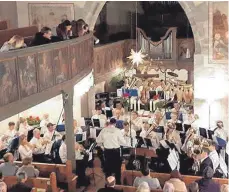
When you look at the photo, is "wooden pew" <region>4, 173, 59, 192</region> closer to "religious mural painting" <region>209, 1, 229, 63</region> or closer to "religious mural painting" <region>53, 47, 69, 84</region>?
"religious mural painting" <region>53, 47, 69, 84</region>

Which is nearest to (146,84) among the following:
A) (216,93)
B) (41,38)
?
(216,93)

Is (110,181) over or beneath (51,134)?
over

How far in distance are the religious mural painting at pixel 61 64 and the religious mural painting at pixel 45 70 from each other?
0.23 meters

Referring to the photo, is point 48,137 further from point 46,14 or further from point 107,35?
point 107,35

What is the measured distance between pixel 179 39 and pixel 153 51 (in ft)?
4.07

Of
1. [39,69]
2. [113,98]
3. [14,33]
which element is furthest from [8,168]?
[113,98]

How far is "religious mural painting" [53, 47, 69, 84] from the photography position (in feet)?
32.6

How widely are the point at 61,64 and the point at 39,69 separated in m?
1.03

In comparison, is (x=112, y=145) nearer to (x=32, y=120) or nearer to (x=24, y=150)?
(x=24, y=150)

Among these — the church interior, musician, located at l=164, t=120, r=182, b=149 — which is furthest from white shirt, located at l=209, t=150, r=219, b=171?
musician, located at l=164, t=120, r=182, b=149

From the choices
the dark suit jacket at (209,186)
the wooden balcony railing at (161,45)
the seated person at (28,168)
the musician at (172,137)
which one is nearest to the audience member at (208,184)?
the dark suit jacket at (209,186)

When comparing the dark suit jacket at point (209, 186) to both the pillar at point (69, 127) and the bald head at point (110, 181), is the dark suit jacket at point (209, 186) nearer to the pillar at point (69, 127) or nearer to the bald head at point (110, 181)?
the bald head at point (110, 181)

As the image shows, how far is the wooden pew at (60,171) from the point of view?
10406mm

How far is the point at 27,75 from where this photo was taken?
28.8 feet
